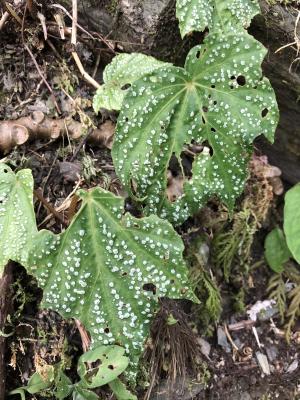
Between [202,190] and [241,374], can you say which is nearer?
[202,190]

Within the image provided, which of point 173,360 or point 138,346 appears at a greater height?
point 138,346

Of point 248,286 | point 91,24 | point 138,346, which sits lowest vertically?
point 248,286

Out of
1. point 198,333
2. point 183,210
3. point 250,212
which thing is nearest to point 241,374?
point 198,333

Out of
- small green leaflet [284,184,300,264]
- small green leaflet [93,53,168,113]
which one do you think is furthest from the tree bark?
small green leaflet [284,184,300,264]

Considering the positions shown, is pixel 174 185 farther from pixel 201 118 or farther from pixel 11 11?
pixel 11 11

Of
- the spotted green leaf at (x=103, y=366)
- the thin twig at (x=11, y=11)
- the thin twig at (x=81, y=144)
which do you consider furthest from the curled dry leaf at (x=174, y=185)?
the thin twig at (x=11, y=11)

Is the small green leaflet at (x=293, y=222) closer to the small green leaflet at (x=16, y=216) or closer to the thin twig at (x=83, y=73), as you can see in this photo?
the thin twig at (x=83, y=73)

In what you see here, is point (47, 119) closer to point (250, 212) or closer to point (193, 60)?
point (193, 60)
